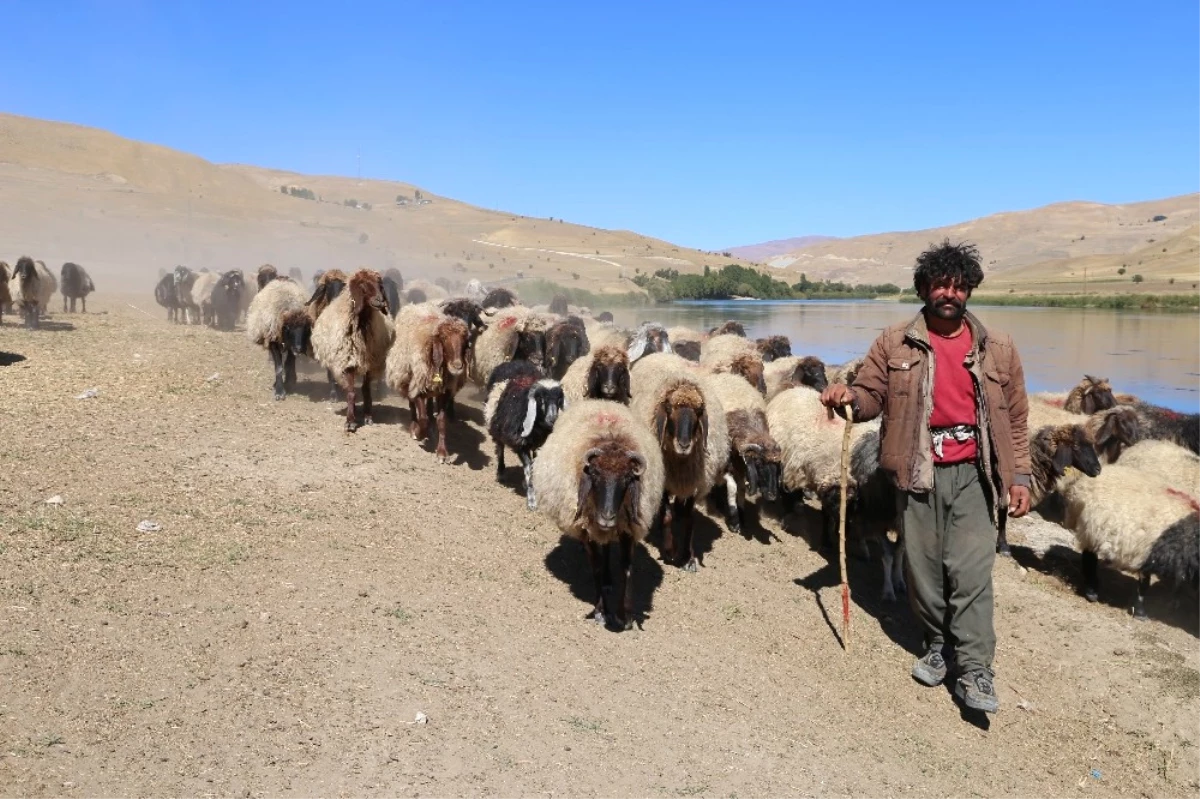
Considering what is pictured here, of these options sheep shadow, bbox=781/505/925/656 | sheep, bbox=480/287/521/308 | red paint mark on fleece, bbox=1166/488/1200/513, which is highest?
sheep, bbox=480/287/521/308

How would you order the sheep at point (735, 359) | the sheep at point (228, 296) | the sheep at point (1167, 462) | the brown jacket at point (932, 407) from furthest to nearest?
the sheep at point (228, 296) → the sheep at point (735, 359) → the sheep at point (1167, 462) → the brown jacket at point (932, 407)

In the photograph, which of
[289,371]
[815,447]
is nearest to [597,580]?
[815,447]

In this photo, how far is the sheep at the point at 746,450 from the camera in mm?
8828

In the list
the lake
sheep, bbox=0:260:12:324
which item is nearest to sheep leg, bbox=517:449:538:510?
the lake

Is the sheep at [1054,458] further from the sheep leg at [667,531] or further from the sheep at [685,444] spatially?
the sheep leg at [667,531]

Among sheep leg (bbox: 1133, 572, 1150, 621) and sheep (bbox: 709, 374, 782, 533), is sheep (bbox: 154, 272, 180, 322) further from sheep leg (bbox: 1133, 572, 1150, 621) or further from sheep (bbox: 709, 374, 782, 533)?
sheep leg (bbox: 1133, 572, 1150, 621)

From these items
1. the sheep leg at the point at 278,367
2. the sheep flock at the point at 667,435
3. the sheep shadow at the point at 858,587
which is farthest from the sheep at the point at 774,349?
the sheep leg at the point at 278,367

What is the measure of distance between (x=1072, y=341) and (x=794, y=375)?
91.3 feet

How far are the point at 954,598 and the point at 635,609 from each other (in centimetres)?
256

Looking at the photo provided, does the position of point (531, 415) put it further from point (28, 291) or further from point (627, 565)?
point (28, 291)

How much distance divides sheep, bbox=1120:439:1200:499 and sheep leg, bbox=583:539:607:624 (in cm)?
694

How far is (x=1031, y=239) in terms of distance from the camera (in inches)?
6112

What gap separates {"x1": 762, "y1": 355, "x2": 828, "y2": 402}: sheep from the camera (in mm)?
12047

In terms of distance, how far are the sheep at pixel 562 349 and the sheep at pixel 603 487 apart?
15.4 ft
